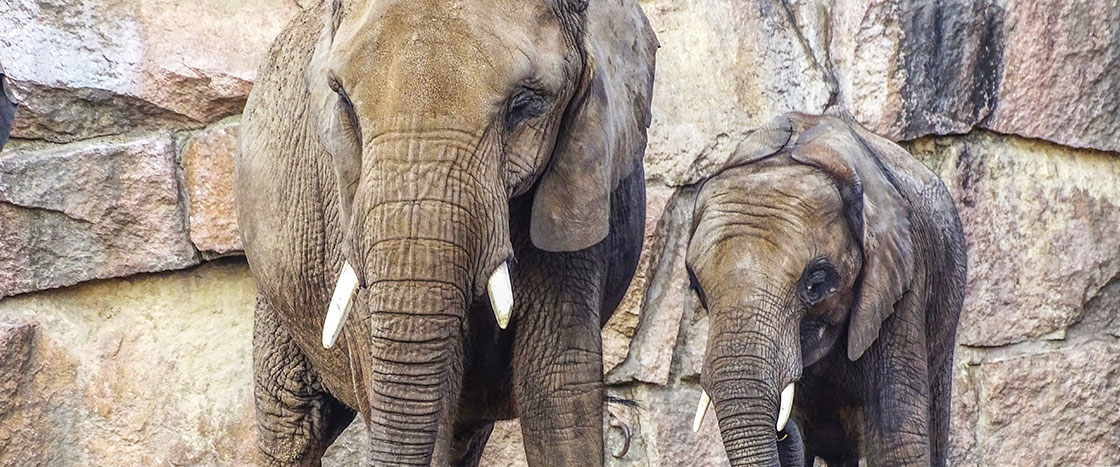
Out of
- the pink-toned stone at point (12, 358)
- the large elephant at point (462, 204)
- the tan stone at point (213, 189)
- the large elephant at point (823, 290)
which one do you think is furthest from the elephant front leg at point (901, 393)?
the pink-toned stone at point (12, 358)

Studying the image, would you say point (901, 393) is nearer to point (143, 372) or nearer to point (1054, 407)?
point (1054, 407)

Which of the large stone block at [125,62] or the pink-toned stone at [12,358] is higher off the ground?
the large stone block at [125,62]

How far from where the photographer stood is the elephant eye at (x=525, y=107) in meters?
3.08

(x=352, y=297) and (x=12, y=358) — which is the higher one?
(x=12, y=358)

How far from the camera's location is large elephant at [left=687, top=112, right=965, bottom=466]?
3.79 metres

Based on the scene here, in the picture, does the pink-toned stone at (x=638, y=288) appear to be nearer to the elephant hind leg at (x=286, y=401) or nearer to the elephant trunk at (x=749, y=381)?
the elephant hind leg at (x=286, y=401)

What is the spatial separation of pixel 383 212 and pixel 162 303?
8.21 feet

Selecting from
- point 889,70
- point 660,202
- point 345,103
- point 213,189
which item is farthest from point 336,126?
point 889,70

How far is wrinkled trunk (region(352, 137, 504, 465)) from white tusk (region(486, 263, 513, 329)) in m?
0.04

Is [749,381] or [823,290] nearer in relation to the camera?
[749,381]

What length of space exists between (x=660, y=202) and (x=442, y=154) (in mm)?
2451

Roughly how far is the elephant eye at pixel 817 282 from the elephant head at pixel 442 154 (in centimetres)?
80

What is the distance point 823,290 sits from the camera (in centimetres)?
393

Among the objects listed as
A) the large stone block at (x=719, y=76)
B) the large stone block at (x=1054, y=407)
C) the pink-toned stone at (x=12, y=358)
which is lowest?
the pink-toned stone at (x=12, y=358)
